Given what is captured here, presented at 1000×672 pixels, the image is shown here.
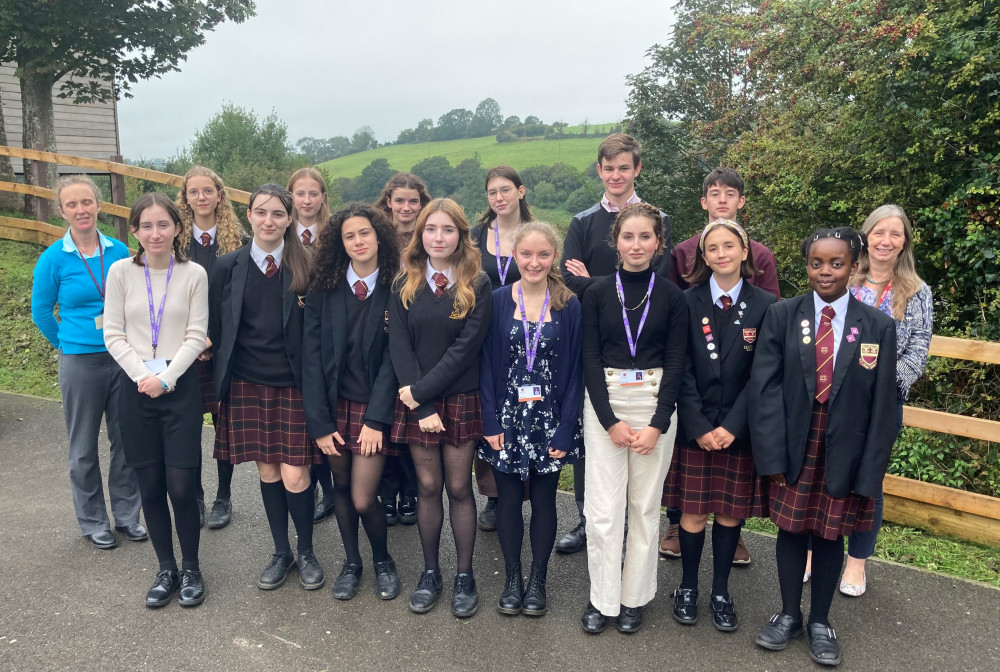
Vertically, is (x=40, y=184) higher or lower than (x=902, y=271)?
higher

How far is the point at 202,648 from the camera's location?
10.3 feet

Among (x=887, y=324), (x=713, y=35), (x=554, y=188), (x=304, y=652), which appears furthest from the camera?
(x=554, y=188)

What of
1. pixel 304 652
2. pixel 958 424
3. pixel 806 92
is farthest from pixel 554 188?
pixel 304 652

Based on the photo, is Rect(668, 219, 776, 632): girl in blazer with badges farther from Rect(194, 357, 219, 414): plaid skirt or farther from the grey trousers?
the grey trousers

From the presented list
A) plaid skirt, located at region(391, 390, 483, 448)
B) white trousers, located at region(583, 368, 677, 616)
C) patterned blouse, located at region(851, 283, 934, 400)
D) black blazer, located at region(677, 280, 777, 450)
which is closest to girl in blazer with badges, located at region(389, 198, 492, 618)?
plaid skirt, located at region(391, 390, 483, 448)

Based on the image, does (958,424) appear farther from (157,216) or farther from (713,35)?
(713,35)

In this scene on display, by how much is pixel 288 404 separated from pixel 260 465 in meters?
0.39

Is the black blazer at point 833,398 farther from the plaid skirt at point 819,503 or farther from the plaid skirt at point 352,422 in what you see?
the plaid skirt at point 352,422

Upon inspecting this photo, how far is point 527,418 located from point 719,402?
893mm

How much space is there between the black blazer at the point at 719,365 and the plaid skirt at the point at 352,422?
1.51 meters

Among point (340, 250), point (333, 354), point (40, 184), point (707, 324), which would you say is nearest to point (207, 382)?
point (333, 354)

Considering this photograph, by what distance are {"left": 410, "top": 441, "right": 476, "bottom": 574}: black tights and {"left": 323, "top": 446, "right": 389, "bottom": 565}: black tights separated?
22cm

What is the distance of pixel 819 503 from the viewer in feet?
9.89

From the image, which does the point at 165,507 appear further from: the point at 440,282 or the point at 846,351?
the point at 846,351
